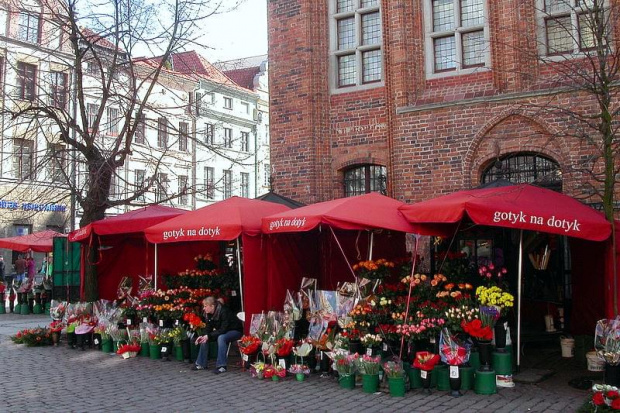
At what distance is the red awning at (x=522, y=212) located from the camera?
8.39 meters

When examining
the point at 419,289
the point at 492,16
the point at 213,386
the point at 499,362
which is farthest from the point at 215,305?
the point at 492,16

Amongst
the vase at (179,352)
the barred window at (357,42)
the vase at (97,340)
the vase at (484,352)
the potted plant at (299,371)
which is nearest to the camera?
the vase at (484,352)

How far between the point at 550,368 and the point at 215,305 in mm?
5595

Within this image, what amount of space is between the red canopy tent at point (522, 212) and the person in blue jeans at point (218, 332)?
3.64 meters

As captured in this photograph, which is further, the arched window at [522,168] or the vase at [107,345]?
the arched window at [522,168]

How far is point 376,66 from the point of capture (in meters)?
14.4

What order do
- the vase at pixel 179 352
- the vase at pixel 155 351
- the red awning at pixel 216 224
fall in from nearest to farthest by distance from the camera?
the red awning at pixel 216 224 < the vase at pixel 179 352 < the vase at pixel 155 351

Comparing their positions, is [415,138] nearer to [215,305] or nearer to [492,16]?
[492,16]

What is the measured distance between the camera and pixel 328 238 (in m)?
12.6

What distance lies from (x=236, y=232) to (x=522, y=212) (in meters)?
4.54

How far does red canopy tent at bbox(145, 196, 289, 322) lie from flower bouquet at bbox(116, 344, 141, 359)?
2032 millimetres

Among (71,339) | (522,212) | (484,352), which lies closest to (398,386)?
(484,352)

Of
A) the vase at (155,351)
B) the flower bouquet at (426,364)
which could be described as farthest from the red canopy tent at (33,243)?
the flower bouquet at (426,364)

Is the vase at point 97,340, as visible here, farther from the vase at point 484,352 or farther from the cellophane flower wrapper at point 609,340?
the cellophane flower wrapper at point 609,340
